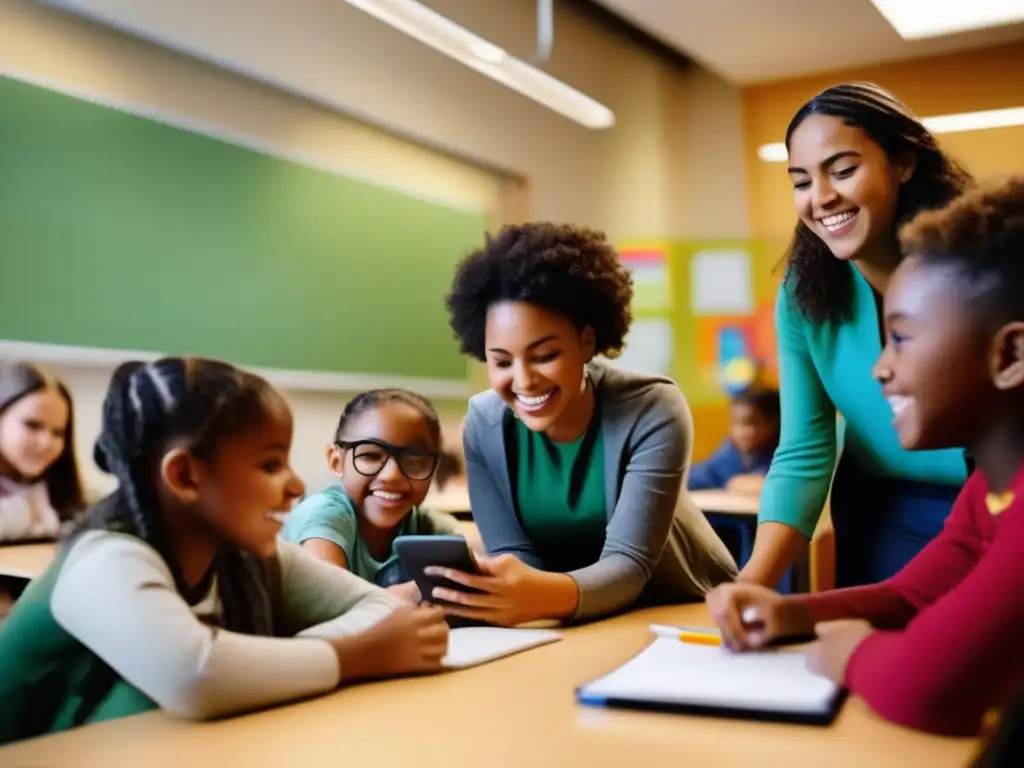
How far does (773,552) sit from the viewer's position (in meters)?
0.97

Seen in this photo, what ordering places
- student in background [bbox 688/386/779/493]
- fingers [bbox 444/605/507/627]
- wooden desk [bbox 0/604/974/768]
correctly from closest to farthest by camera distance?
1. wooden desk [bbox 0/604/974/768]
2. fingers [bbox 444/605/507/627]
3. student in background [bbox 688/386/779/493]

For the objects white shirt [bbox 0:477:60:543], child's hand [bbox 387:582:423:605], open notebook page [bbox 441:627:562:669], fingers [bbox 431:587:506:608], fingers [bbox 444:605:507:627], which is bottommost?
open notebook page [bbox 441:627:562:669]

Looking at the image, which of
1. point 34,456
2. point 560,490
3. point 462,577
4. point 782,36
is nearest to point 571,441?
point 560,490

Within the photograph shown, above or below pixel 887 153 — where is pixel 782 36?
above

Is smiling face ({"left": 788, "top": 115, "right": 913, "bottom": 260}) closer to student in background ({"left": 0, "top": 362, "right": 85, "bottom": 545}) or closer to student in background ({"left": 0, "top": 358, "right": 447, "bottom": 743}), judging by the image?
student in background ({"left": 0, "top": 358, "right": 447, "bottom": 743})

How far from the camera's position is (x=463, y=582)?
0.87m

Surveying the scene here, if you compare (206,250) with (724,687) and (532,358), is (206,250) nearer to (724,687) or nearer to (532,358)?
(532,358)

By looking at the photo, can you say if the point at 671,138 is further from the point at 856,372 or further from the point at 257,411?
the point at 257,411

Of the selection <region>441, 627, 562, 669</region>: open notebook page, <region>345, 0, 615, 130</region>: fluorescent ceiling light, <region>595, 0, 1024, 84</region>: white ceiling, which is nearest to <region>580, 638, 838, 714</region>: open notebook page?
<region>441, 627, 562, 669</region>: open notebook page

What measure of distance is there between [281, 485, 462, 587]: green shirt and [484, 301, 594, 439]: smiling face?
0.17 metres

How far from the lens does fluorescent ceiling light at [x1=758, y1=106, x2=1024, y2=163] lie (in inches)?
34.6

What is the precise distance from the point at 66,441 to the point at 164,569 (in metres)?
0.10

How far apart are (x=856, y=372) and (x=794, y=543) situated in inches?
7.6

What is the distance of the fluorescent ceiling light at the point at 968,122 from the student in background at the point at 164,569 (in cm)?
54
